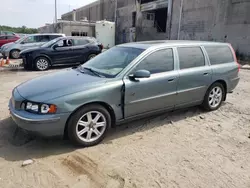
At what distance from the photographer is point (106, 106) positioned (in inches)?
146

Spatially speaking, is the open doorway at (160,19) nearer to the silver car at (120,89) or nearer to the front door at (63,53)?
the front door at (63,53)

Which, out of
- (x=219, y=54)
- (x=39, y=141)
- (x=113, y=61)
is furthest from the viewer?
(x=219, y=54)

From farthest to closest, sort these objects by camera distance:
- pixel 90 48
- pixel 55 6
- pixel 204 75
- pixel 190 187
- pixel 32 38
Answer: pixel 55 6 < pixel 32 38 < pixel 90 48 < pixel 204 75 < pixel 190 187

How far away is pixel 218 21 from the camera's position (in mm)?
16359

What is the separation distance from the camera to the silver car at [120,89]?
3.32 m

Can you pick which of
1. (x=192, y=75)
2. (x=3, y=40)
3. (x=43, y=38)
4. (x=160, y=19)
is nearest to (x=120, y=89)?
(x=192, y=75)

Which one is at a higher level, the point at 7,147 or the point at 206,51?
the point at 206,51

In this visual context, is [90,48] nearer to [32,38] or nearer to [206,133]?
[32,38]

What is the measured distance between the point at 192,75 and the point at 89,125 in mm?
2326

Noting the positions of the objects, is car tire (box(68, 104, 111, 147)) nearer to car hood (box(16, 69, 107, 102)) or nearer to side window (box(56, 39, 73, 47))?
car hood (box(16, 69, 107, 102))

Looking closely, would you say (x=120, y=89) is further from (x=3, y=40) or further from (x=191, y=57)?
(x=3, y=40)

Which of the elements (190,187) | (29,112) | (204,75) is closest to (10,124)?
(29,112)

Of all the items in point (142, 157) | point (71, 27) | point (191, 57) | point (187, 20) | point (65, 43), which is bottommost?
point (142, 157)

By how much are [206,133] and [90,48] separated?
9.27 metres
